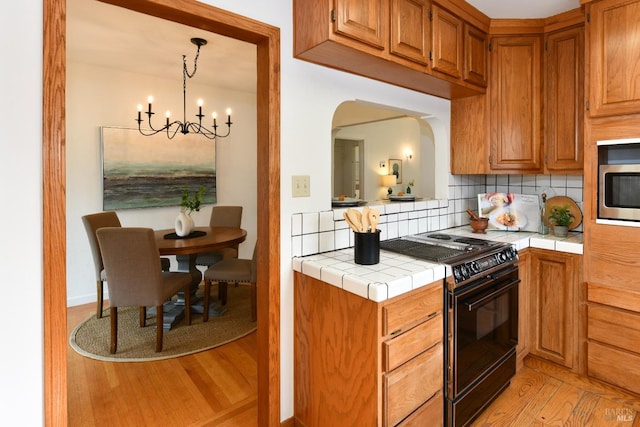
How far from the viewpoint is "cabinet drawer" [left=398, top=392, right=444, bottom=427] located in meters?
1.56

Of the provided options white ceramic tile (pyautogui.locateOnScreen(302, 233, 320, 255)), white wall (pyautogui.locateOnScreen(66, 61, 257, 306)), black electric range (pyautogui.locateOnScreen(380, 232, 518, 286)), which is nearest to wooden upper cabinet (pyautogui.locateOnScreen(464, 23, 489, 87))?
black electric range (pyautogui.locateOnScreen(380, 232, 518, 286))

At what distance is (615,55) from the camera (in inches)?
77.9

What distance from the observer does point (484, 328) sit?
1930mm

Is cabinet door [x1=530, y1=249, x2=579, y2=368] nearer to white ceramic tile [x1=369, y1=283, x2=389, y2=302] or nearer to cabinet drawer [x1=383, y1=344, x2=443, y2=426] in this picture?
cabinet drawer [x1=383, y1=344, x2=443, y2=426]

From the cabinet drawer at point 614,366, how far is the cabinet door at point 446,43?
192 centimetres

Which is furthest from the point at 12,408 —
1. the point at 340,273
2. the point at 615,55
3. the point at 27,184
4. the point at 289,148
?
the point at 615,55

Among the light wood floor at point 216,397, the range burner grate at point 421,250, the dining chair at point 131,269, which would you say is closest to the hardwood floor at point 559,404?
the light wood floor at point 216,397

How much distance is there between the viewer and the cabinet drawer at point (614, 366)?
6.63 feet

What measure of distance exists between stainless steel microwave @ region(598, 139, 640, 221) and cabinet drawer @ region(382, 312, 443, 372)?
50.6 inches

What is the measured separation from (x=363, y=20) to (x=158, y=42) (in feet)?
7.18

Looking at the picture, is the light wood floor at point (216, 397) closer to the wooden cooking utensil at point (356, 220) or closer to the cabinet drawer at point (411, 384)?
the cabinet drawer at point (411, 384)

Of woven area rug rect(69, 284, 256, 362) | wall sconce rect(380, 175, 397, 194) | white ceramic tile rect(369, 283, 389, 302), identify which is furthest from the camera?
wall sconce rect(380, 175, 397, 194)

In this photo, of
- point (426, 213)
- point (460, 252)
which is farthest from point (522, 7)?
point (460, 252)

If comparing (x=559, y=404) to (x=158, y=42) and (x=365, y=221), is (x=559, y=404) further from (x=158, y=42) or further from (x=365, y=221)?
(x=158, y=42)
